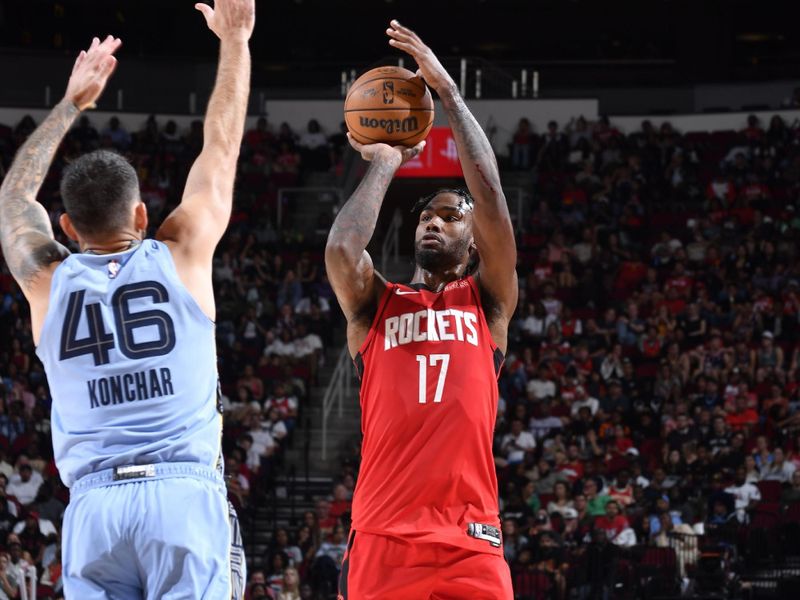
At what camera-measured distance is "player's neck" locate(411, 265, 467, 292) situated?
5.58m

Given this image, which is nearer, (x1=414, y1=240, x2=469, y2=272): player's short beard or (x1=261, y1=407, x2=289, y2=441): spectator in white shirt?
(x1=414, y1=240, x2=469, y2=272): player's short beard

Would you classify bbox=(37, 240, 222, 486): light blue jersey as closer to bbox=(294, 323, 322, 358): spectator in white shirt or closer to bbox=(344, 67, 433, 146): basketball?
bbox=(344, 67, 433, 146): basketball

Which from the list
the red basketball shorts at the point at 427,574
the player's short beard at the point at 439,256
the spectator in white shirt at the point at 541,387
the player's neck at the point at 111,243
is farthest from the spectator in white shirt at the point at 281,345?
the player's neck at the point at 111,243

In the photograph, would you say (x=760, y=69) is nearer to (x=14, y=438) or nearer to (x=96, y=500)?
(x=14, y=438)

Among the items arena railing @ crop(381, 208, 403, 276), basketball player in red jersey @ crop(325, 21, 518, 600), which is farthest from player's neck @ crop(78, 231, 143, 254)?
arena railing @ crop(381, 208, 403, 276)

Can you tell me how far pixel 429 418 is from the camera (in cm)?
512

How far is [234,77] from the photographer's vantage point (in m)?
4.23

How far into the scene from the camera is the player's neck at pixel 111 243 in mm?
3932

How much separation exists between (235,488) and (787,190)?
38.7 ft

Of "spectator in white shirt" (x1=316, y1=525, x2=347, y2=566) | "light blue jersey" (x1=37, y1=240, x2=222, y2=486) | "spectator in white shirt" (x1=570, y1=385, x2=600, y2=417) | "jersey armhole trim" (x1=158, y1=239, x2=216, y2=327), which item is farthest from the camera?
"spectator in white shirt" (x1=570, y1=385, x2=600, y2=417)

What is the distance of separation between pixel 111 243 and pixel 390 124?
6.98 ft

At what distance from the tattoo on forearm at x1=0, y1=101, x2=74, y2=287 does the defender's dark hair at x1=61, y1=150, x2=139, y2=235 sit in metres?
0.14

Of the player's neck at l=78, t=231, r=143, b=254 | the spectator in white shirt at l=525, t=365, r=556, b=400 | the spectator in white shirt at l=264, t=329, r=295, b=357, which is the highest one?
the player's neck at l=78, t=231, r=143, b=254

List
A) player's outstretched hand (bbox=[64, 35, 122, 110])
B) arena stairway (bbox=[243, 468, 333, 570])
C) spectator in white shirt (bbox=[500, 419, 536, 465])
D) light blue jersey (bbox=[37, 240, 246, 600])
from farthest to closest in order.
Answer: spectator in white shirt (bbox=[500, 419, 536, 465]) < arena stairway (bbox=[243, 468, 333, 570]) < player's outstretched hand (bbox=[64, 35, 122, 110]) < light blue jersey (bbox=[37, 240, 246, 600])
